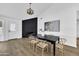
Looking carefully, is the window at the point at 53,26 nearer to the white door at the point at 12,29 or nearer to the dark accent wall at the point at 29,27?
the dark accent wall at the point at 29,27

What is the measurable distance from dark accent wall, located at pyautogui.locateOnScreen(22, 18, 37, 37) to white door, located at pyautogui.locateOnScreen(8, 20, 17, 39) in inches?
65.0

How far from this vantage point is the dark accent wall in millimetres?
10711

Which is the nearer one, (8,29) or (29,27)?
(8,29)

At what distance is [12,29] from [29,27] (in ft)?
9.16

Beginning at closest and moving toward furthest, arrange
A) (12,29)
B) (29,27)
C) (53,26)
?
(53,26), (12,29), (29,27)

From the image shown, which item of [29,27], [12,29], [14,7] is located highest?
[14,7]

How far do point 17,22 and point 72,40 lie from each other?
6002 millimetres

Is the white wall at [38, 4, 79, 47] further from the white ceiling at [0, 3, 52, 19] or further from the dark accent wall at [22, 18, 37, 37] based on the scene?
the dark accent wall at [22, 18, 37, 37]

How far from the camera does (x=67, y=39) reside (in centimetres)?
577

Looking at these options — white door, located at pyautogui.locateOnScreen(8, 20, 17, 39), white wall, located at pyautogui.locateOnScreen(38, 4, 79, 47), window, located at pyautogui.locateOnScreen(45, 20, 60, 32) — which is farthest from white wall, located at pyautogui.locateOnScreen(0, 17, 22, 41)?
white wall, located at pyautogui.locateOnScreen(38, 4, 79, 47)

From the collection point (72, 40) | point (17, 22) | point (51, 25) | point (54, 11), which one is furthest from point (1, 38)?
point (72, 40)

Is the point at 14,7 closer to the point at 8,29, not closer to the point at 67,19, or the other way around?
A: the point at 8,29

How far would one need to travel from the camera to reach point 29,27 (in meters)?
11.1

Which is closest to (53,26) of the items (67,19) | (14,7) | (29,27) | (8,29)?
(67,19)
